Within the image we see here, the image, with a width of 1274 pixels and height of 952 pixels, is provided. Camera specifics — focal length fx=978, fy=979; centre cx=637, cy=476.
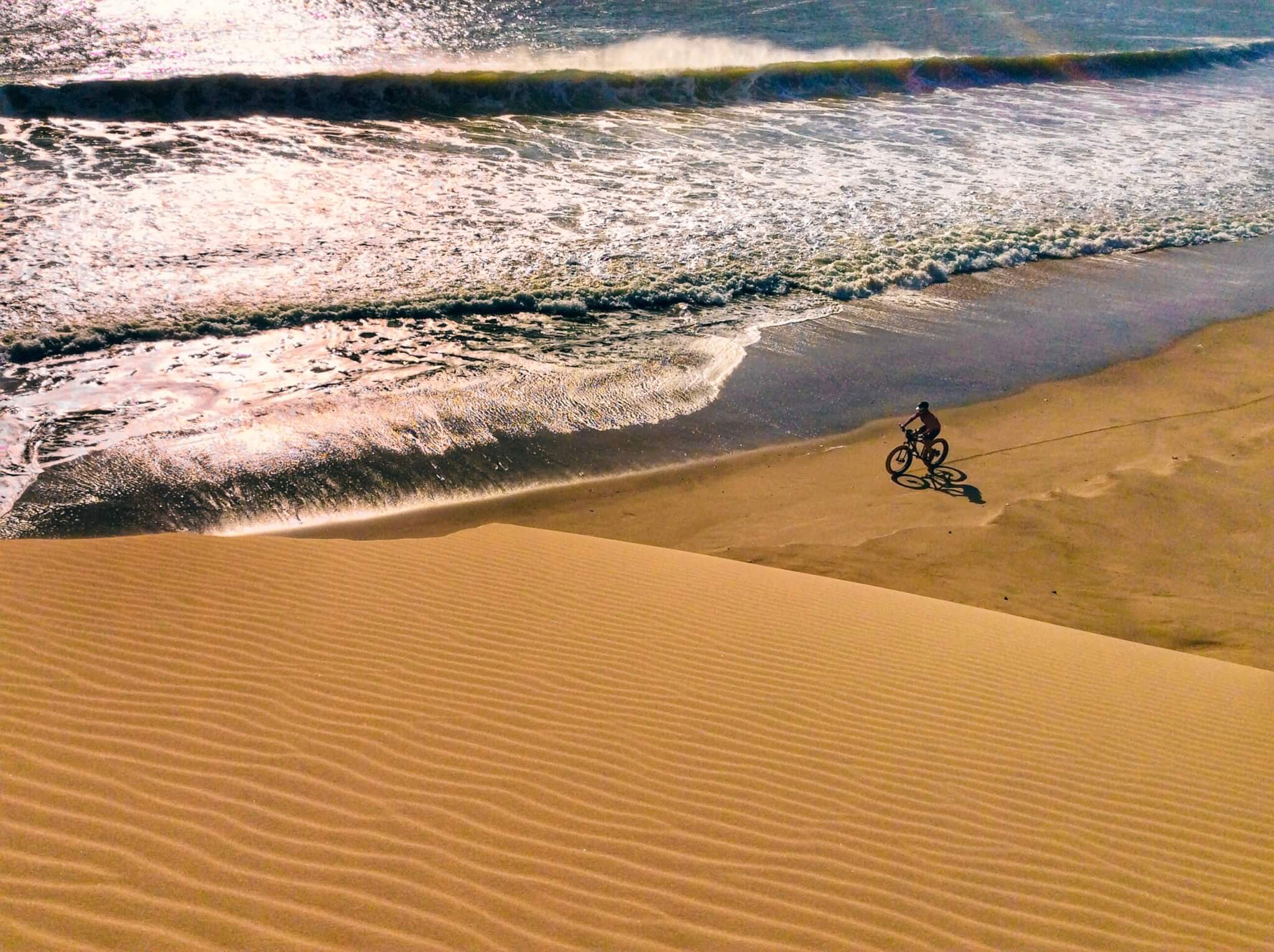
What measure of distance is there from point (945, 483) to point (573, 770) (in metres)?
6.79

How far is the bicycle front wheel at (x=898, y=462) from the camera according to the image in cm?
1035

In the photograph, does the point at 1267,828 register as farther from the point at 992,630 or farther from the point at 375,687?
the point at 375,687

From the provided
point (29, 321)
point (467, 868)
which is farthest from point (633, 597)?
point (29, 321)

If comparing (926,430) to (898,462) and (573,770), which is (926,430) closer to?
(898,462)

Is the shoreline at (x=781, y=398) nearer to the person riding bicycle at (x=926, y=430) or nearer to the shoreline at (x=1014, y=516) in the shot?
the shoreline at (x=1014, y=516)

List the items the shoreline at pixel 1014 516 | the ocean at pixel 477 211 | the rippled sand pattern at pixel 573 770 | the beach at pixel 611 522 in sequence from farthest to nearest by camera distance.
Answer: the ocean at pixel 477 211 < the shoreline at pixel 1014 516 < the beach at pixel 611 522 < the rippled sand pattern at pixel 573 770

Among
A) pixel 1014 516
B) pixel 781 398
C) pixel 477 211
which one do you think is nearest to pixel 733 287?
pixel 781 398

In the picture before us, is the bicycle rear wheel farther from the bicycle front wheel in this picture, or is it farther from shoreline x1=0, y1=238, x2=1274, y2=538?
shoreline x1=0, y1=238, x2=1274, y2=538

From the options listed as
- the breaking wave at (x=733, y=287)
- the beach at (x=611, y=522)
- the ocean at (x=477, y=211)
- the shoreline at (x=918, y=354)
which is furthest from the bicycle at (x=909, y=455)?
the breaking wave at (x=733, y=287)

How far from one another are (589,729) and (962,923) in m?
1.96

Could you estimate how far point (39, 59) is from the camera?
2281 centimetres

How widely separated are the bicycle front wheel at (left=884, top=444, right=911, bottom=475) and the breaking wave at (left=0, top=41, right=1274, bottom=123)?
53.1ft

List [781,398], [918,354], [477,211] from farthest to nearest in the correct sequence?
[477,211]
[918,354]
[781,398]

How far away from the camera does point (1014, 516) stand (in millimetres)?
9695
